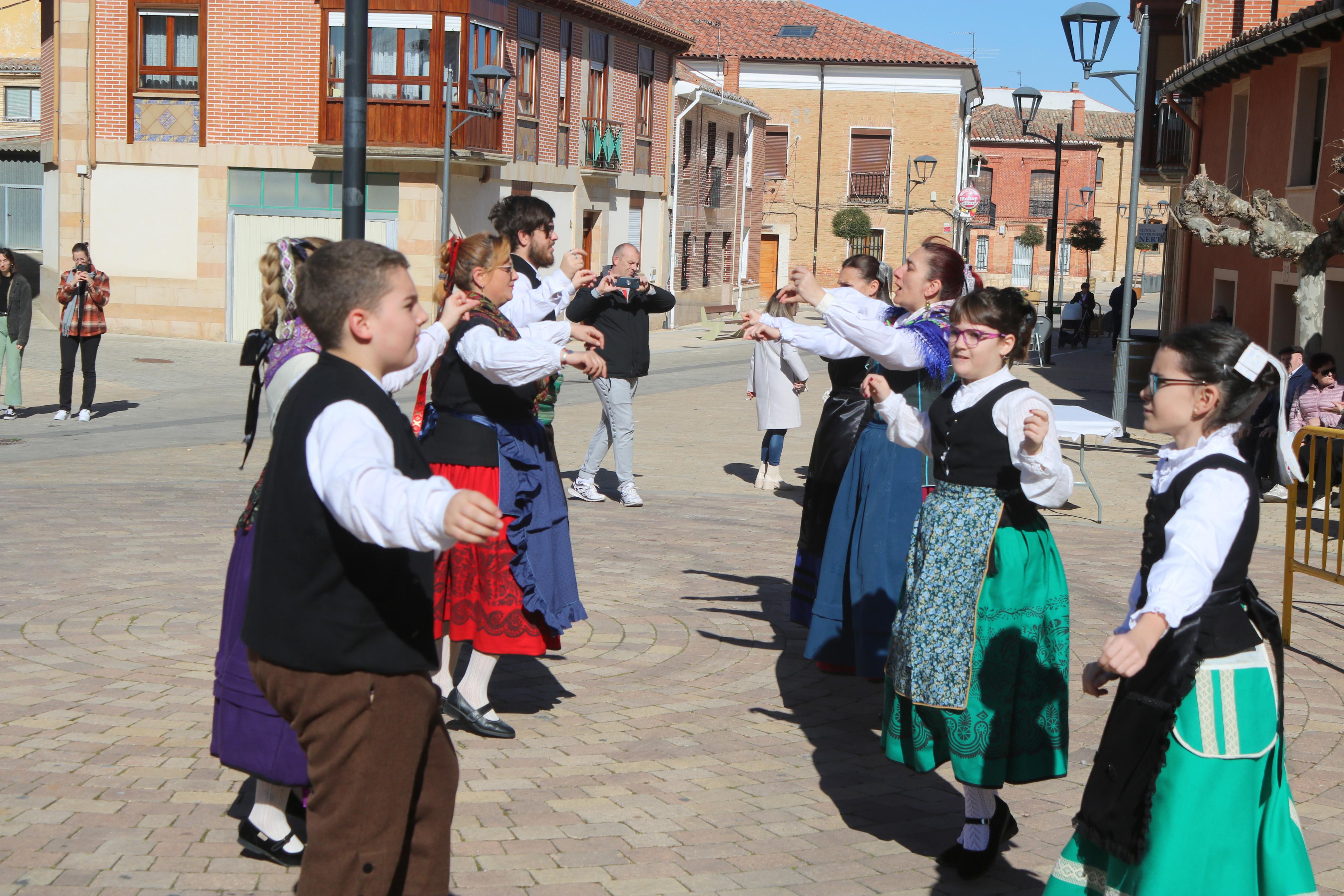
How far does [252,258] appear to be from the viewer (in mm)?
25797

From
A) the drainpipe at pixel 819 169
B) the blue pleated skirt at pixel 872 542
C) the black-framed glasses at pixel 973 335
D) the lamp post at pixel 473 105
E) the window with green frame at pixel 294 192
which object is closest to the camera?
the black-framed glasses at pixel 973 335

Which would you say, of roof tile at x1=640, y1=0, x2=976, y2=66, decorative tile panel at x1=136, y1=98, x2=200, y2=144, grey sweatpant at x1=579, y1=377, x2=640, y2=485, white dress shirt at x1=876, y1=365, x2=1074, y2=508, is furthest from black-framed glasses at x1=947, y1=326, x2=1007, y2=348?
roof tile at x1=640, y1=0, x2=976, y2=66

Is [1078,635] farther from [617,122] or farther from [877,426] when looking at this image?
[617,122]

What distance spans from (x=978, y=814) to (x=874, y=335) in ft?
5.58

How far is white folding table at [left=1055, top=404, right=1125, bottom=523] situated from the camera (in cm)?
1126

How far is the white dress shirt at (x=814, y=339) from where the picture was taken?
512cm

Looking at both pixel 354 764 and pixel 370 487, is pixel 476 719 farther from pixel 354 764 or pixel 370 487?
pixel 370 487

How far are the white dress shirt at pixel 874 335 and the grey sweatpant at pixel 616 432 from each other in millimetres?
5343

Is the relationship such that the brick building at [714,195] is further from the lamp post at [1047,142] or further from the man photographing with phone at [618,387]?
the man photographing with phone at [618,387]

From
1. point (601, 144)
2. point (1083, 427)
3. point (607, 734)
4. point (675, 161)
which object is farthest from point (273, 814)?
point (675, 161)

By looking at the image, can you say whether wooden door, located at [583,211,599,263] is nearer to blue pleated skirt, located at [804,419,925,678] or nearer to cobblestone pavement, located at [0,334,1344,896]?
cobblestone pavement, located at [0,334,1344,896]

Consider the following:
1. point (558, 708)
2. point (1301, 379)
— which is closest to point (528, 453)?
point (558, 708)

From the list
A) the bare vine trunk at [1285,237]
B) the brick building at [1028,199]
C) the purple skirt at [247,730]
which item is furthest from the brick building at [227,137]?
the brick building at [1028,199]

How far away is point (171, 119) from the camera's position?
25.8 metres
